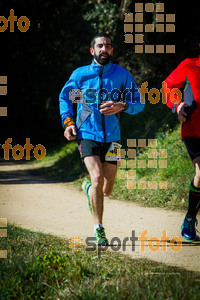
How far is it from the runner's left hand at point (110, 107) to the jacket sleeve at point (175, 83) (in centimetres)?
65

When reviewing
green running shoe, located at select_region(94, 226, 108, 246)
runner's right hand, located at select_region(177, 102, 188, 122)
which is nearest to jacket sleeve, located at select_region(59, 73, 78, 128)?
runner's right hand, located at select_region(177, 102, 188, 122)

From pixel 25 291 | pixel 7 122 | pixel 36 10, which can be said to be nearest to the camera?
pixel 25 291

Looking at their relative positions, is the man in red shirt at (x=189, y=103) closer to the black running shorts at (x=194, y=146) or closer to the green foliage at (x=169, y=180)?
the black running shorts at (x=194, y=146)

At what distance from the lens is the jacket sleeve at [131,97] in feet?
18.3

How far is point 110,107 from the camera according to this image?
5.31 meters

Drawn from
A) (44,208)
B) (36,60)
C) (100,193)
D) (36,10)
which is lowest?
(44,208)

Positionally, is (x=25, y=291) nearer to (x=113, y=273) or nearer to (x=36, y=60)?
(x=113, y=273)

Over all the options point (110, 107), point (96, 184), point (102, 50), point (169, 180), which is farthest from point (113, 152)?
point (169, 180)

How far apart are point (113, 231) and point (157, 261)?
5.22ft

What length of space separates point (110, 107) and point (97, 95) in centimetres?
24

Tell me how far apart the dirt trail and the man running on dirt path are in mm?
836

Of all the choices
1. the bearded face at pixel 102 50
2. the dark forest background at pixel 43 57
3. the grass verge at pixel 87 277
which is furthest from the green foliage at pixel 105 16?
the grass verge at pixel 87 277

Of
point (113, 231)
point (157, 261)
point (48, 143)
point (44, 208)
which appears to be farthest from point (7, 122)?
point (157, 261)

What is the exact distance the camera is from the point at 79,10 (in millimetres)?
19750
